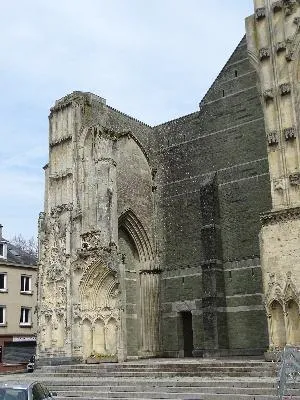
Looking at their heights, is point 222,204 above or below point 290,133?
below

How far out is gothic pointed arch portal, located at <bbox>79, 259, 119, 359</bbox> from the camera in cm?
2153

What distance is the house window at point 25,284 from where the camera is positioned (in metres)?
33.2

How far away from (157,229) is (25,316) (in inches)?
483

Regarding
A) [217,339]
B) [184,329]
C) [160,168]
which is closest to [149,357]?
[184,329]

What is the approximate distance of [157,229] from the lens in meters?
25.2

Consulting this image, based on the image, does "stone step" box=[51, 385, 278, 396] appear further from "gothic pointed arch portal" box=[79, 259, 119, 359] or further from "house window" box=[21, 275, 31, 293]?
"house window" box=[21, 275, 31, 293]

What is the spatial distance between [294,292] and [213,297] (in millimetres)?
6245

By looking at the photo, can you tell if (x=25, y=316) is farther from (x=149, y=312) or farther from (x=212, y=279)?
(x=212, y=279)

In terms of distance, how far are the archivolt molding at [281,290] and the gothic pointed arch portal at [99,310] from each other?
292 inches

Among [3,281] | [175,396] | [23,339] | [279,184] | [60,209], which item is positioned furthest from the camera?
[3,281]

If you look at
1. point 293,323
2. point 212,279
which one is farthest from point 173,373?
point 212,279

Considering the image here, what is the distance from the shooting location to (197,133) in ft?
81.9

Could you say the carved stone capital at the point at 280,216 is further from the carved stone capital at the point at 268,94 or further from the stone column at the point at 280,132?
the carved stone capital at the point at 268,94

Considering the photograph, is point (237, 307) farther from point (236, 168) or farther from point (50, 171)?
point (50, 171)
